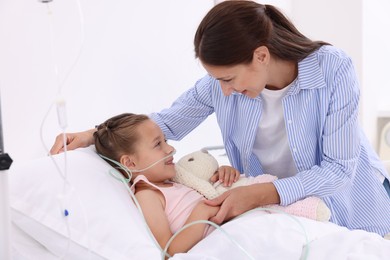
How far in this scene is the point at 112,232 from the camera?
4.74ft

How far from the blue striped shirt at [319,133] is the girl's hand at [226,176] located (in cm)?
13

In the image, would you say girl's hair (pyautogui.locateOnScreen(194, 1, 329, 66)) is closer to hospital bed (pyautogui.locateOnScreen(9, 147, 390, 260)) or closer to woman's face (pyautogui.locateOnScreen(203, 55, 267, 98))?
woman's face (pyautogui.locateOnScreen(203, 55, 267, 98))

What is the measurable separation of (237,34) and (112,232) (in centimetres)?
63

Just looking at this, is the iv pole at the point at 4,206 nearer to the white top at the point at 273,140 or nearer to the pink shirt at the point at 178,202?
the pink shirt at the point at 178,202

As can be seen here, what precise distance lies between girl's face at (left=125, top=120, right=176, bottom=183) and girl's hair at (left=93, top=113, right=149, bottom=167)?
18mm

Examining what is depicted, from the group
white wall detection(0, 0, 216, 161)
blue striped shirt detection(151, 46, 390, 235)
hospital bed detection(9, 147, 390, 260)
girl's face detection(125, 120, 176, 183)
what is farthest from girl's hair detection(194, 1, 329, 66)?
white wall detection(0, 0, 216, 161)

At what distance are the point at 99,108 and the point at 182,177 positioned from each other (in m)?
0.59

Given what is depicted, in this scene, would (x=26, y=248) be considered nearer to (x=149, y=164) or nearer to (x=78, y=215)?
(x=78, y=215)

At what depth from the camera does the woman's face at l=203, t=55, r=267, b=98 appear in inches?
64.8

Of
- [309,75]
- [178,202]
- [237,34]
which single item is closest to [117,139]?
[178,202]

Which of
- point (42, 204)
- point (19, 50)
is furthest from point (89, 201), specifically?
point (19, 50)

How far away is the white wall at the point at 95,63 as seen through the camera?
1955mm

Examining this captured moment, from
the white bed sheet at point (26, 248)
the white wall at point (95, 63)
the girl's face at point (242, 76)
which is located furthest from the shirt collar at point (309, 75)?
the white bed sheet at point (26, 248)

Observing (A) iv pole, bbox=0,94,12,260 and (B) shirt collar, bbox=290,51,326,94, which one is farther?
(B) shirt collar, bbox=290,51,326,94
